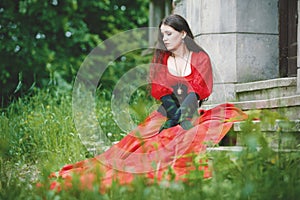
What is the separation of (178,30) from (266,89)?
82 centimetres

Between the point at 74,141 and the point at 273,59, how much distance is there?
1.83 meters

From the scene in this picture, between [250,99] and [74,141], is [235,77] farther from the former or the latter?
[74,141]

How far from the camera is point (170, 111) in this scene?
3.98 m

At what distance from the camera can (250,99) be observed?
4426mm

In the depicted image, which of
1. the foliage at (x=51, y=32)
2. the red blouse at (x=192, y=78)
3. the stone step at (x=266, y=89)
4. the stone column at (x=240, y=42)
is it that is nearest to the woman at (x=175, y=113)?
the red blouse at (x=192, y=78)

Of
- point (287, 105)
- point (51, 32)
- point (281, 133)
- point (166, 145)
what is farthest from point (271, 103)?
point (51, 32)

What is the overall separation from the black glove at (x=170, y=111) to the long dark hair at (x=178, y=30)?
0.33 metres

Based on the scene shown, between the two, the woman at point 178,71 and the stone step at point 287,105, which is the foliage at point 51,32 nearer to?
the woman at point 178,71

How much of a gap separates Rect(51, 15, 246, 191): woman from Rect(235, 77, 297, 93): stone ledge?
407mm

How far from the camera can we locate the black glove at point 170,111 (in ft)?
12.5

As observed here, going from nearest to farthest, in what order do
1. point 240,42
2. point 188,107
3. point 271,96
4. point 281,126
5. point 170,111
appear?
point 281,126, point 188,107, point 170,111, point 271,96, point 240,42

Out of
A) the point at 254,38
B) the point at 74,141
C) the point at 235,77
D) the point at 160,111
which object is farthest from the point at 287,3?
the point at 74,141

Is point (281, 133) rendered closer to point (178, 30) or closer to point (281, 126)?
point (281, 126)

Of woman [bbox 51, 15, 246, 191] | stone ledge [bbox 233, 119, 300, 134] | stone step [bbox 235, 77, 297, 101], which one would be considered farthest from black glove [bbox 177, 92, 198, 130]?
stone step [bbox 235, 77, 297, 101]
